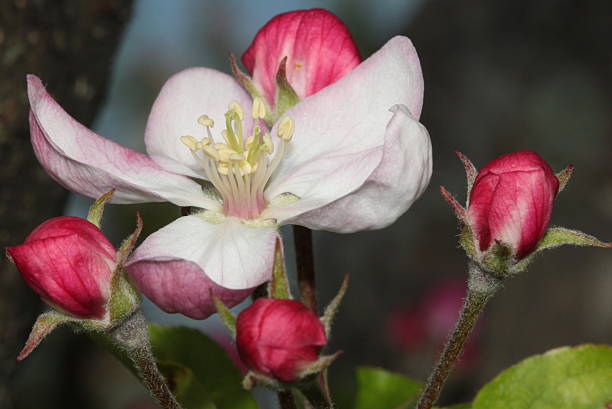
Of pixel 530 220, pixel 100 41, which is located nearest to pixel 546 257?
pixel 100 41

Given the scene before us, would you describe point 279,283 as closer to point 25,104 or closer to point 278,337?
point 278,337

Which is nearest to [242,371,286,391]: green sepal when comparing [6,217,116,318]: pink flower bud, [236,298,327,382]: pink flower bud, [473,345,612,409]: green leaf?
[236,298,327,382]: pink flower bud

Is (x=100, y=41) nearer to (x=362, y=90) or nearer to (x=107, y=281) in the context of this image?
(x=362, y=90)

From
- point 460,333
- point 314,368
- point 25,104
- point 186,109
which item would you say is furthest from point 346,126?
point 25,104

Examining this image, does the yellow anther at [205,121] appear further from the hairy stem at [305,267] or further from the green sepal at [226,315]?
the green sepal at [226,315]

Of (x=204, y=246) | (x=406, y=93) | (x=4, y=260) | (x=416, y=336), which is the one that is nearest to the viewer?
(x=204, y=246)

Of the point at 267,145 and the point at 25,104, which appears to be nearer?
the point at 267,145
